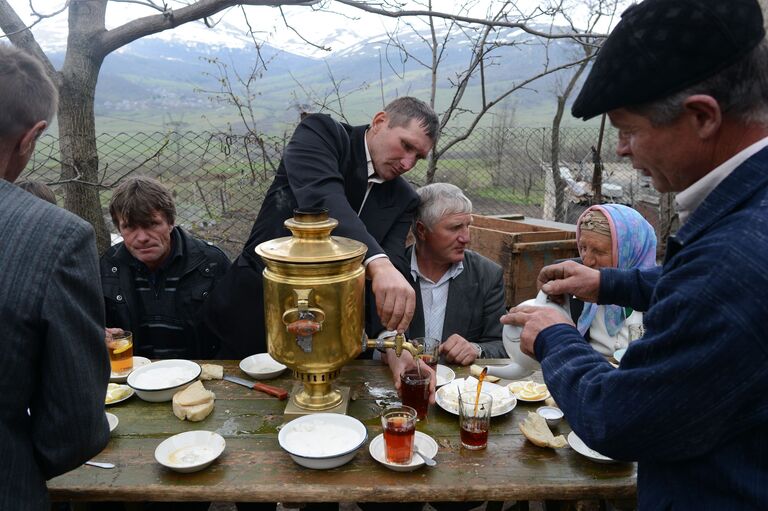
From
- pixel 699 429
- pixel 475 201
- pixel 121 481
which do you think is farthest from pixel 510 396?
pixel 475 201

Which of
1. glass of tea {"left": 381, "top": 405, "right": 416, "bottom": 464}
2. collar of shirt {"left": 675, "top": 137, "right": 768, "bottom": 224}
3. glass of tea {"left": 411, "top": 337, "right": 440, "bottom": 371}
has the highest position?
collar of shirt {"left": 675, "top": 137, "right": 768, "bottom": 224}

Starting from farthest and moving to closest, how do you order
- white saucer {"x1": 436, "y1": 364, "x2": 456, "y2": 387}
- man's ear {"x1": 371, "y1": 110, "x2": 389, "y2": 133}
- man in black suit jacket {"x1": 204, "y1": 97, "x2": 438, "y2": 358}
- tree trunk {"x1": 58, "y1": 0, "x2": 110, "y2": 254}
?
1. tree trunk {"x1": 58, "y1": 0, "x2": 110, "y2": 254}
2. man's ear {"x1": 371, "y1": 110, "x2": 389, "y2": 133}
3. man in black suit jacket {"x1": 204, "y1": 97, "x2": 438, "y2": 358}
4. white saucer {"x1": 436, "y1": 364, "x2": 456, "y2": 387}

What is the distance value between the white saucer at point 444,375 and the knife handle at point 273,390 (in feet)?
2.32

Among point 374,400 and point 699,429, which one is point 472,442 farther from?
point 699,429

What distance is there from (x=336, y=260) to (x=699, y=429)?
4.07 ft

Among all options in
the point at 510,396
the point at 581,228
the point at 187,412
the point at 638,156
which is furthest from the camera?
the point at 581,228

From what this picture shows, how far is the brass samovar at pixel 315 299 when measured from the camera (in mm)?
2020

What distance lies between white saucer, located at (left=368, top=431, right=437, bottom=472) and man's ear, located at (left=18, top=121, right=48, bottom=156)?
1.43 m

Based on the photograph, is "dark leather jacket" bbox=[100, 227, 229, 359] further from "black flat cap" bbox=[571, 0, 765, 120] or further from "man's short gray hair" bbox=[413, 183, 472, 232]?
"black flat cap" bbox=[571, 0, 765, 120]

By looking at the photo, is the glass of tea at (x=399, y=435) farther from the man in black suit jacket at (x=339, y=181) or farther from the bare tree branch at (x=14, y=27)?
the bare tree branch at (x=14, y=27)

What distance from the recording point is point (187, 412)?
2.23m

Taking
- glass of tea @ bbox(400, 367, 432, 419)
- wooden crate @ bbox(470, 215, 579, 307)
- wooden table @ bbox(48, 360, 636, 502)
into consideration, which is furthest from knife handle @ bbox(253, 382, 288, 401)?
wooden crate @ bbox(470, 215, 579, 307)

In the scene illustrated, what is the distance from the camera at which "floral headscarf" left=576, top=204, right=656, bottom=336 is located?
10.6ft

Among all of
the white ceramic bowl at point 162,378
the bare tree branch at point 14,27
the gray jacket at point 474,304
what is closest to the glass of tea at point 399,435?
the white ceramic bowl at point 162,378
